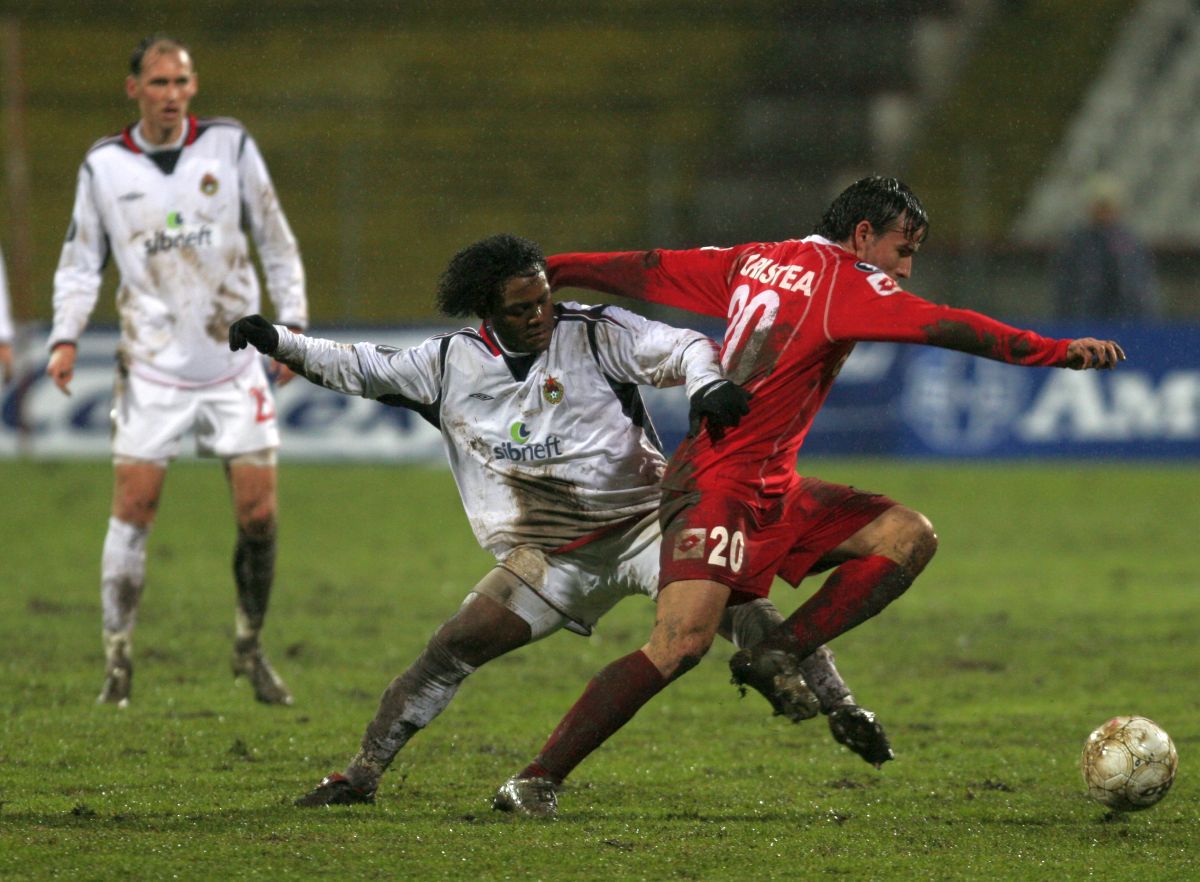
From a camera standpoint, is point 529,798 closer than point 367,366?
Yes

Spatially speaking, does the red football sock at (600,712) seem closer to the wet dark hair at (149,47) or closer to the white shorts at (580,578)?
the white shorts at (580,578)

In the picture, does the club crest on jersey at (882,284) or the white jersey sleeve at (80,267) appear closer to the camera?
the club crest on jersey at (882,284)

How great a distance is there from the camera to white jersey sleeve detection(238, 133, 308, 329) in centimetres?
701

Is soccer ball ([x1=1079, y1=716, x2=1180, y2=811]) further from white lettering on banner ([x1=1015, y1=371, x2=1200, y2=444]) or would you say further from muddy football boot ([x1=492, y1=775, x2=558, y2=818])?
white lettering on banner ([x1=1015, y1=371, x2=1200, y2=444])

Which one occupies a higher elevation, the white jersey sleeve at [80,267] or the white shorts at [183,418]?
the white jersey sleeve at [80,267]

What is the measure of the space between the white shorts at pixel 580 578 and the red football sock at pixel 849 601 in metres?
0.43

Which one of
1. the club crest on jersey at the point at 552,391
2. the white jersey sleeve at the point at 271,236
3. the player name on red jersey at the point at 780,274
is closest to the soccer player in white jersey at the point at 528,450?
the club crest on jersey at the point at 552,391

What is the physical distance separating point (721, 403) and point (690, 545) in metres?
0.45

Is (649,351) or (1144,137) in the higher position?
(1144,137)

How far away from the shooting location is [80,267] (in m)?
6.99

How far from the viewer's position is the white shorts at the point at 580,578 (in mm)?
5145

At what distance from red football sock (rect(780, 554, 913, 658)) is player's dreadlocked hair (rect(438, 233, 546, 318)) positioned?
1.21 m

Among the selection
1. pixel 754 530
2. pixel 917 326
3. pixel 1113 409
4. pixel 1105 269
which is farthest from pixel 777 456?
pixel 1105 269

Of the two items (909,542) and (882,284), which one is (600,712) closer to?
(909,542)
